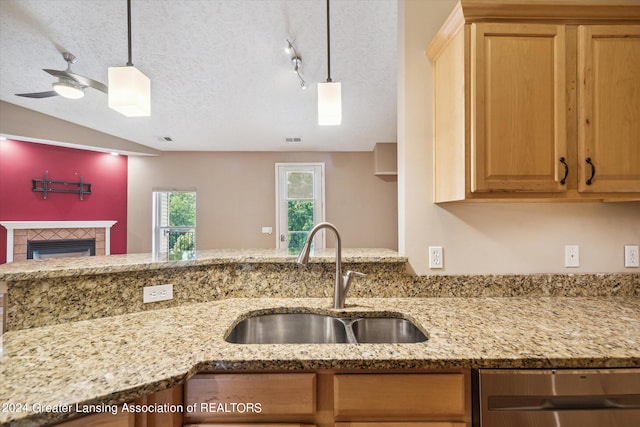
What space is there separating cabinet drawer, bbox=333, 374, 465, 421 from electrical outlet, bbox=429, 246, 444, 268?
65 cm

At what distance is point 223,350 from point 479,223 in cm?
133

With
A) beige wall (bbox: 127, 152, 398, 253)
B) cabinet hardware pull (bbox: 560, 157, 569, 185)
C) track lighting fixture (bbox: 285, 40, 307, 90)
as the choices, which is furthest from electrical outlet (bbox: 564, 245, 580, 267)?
beige wall (bbox: 127, 152, 398, 253)

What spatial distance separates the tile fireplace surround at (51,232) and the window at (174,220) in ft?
2.45

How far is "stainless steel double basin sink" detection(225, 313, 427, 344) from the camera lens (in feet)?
3.99

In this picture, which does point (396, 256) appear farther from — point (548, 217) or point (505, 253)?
point (548, 217)

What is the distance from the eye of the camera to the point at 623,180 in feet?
3.71

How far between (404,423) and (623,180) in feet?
4.22

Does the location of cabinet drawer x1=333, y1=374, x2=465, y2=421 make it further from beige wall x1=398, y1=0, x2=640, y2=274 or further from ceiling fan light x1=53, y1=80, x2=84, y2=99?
ceiling fan light x1=53, y1=80, x2=84, y2=99

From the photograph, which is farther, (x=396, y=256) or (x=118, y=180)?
(x=118, y=180)

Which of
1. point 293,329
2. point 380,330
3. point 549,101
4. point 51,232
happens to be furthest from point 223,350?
point 51,232

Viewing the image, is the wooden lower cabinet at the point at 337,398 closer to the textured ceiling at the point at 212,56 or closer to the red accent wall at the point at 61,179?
the textured ceiling at the point at 212,56

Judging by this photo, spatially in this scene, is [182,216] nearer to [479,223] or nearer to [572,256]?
[479,223]

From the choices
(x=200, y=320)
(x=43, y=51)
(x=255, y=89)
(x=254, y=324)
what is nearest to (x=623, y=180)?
(x=254, y=324)

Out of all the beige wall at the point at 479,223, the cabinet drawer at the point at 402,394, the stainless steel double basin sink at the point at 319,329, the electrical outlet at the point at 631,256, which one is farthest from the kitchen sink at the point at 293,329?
the electrical outlet at the point at 631,256
